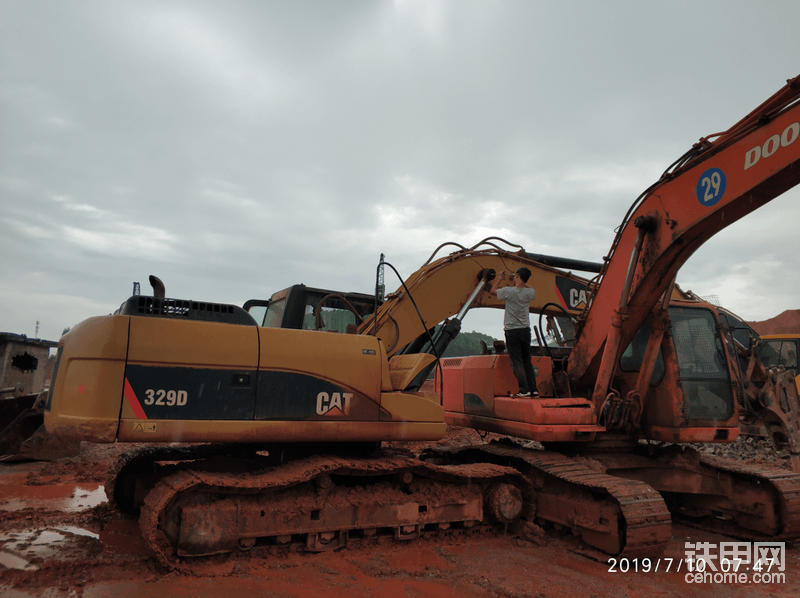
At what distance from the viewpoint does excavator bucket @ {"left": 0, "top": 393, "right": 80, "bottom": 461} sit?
841 cm

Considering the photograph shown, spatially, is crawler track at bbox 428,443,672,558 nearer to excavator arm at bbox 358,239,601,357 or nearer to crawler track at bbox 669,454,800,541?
crawler track at bbox 669,454,800,541

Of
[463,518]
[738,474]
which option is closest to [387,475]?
[463,518]

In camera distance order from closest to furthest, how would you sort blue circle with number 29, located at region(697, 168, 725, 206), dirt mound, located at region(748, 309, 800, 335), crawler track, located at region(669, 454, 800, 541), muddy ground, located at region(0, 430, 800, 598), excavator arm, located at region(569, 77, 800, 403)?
1. muddy ground, located at region(0, 430, 800, 598)
2. excavator arm, located at region(569, 77, 800, 403)
3. blue circle with number 29, located at region(697, 168, 725, 206)
4. crawler track, located at region(669, 454, 800, 541)
5. dirt mound, located at region(748, 309, 800, 335)

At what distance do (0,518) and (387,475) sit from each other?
3808mm

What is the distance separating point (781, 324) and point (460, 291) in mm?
47870

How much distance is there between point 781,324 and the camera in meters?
43.4

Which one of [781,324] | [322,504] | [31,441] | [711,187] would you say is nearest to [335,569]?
[322,504]

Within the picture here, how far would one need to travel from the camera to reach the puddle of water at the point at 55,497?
5.80m

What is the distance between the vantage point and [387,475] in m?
4.95

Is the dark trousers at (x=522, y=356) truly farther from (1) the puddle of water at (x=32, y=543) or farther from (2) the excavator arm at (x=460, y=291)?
(1) the puddle of water at (x=32, y=543)

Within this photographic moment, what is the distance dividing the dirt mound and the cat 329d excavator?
43.4 m

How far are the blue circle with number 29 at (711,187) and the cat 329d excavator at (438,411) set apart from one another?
0.05ft
